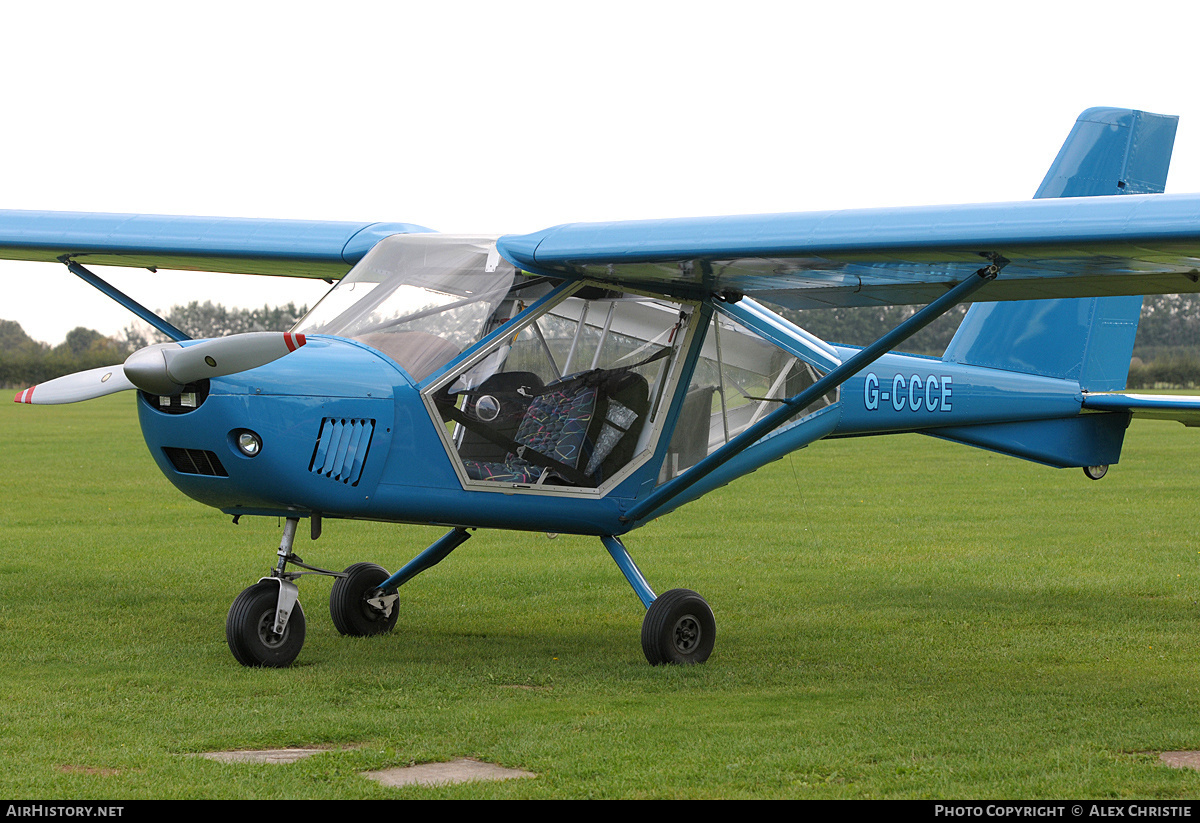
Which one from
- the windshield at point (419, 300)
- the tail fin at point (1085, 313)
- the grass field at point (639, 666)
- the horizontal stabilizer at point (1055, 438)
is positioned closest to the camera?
the grass field at point (639, 666)

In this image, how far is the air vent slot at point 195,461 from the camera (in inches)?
265

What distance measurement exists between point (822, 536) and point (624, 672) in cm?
747

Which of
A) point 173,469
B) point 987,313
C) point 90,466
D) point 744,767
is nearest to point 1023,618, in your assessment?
point 987,313

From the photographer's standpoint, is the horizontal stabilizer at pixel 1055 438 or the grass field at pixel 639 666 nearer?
the grass field at pixel 639 666

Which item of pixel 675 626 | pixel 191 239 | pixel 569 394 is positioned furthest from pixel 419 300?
pixel 191 239

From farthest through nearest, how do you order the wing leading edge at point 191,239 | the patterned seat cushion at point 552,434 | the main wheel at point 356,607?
1. the wing leading edge at point 191,239
2. the main wheel at point 356,607
3. the patterned seat cushion at point 552,434

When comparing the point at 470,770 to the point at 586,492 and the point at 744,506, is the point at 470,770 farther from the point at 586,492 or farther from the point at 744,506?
the point at 744,506

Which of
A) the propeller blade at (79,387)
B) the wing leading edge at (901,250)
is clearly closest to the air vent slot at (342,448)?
the propeller blade at (79,387)

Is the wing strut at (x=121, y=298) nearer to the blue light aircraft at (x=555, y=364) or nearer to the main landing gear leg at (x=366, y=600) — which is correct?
the blue light aircraft at (x=555, y=364)

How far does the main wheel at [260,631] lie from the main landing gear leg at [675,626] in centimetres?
207

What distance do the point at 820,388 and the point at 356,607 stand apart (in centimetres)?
351

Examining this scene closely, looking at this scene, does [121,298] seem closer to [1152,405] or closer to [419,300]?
[419,300]

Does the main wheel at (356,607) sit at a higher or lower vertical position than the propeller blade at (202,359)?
lower

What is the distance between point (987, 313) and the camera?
10.7 metres
